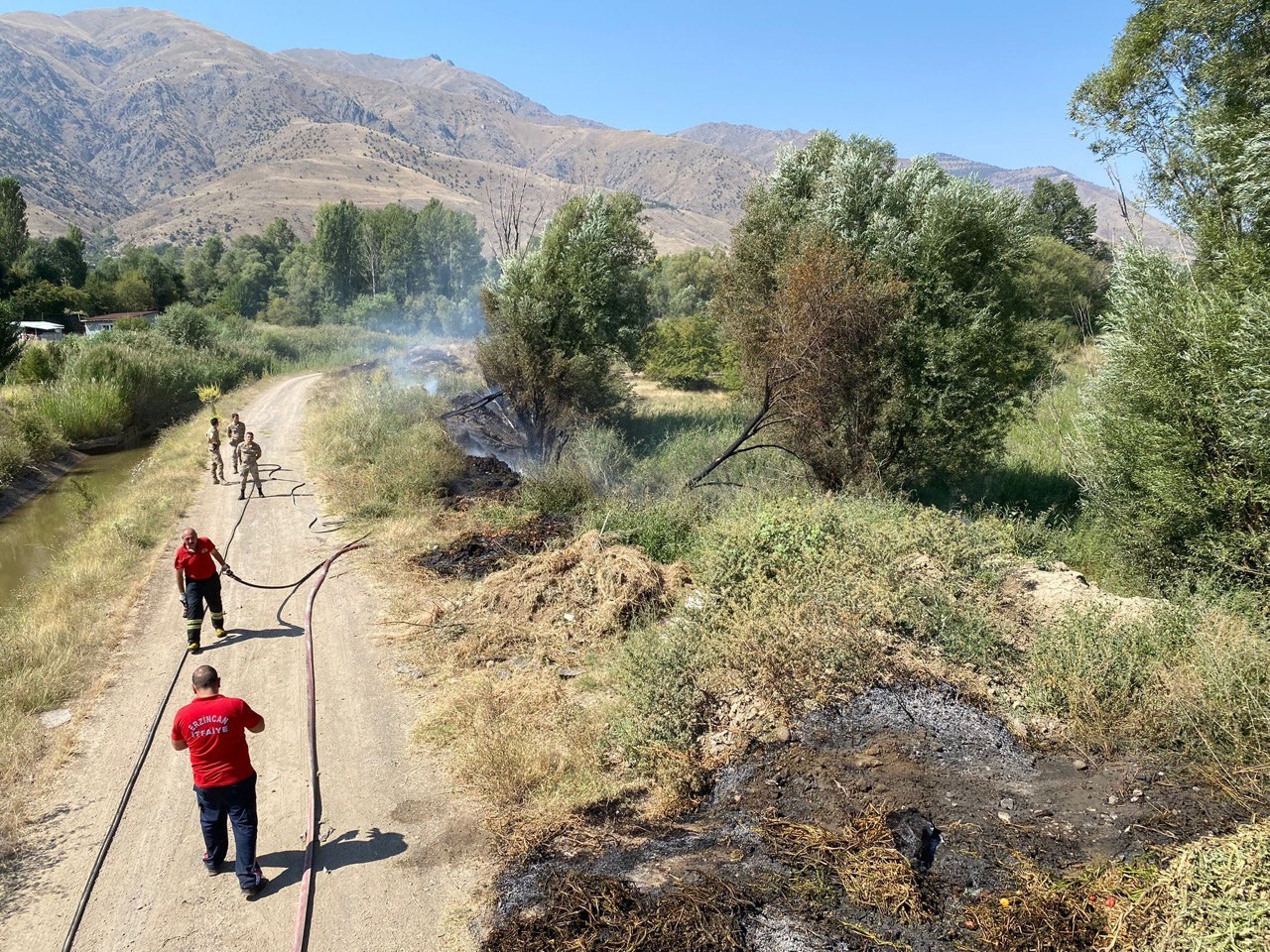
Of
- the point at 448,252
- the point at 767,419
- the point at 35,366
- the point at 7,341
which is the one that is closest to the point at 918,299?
the point at 767,419

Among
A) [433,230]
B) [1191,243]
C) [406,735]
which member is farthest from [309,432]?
[433,230]

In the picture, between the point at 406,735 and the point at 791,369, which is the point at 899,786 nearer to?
the point at 406,735

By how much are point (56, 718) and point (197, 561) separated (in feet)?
7.63

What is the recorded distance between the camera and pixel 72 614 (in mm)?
10422

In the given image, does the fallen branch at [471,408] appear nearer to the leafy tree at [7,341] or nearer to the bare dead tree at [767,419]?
the bare dead tree at [767,419]

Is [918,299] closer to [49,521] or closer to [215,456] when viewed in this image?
[215,456]

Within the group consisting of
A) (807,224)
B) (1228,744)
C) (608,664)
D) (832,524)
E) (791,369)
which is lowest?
(608,664)

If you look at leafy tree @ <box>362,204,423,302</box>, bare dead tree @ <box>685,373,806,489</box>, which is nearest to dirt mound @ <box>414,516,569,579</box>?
bare dead tree @ <box>685,373,806,489</box>

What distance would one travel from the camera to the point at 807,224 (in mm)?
16484

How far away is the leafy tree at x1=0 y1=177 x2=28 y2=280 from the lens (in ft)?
191

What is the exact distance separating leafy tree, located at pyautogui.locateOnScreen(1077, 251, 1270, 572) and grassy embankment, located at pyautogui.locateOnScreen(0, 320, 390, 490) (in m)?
28.4

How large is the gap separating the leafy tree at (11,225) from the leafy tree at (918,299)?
69599 mm

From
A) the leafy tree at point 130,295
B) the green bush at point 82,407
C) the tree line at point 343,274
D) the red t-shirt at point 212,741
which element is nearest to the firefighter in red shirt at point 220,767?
the red t-shirt at point 212,741

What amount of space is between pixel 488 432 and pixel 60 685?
16874 mm
